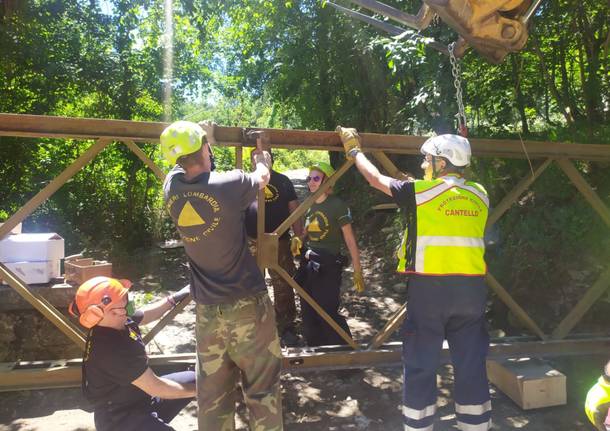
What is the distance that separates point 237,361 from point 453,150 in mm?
1602

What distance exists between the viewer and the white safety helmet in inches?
108

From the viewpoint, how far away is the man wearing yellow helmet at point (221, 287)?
2457mm

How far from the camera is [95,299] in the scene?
235 centimetres

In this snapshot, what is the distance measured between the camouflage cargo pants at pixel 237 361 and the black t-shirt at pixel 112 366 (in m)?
0.32

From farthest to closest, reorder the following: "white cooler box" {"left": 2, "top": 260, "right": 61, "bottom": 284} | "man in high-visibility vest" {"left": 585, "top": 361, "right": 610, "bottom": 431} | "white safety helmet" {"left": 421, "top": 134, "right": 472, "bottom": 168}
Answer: "white cooler box" {"left": 2, "top": 260, "right": 61, "bottom": 284}
"white safety helmet" {"left": 421, "top": 134, "right": 472, "bottom": 168}
"man in high-visibility vest" {"left": 585, "top": 361, "right": 610, "bottom": 431}

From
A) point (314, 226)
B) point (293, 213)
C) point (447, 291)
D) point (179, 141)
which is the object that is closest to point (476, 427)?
point (447, 291)

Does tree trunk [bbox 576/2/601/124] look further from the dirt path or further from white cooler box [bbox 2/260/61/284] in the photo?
white cooler box [bbox 2/260/61/284]

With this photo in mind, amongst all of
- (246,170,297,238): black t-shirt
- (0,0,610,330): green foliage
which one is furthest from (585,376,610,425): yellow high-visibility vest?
(0,0,610,330): green foliage

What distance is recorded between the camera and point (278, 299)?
15.6 feet

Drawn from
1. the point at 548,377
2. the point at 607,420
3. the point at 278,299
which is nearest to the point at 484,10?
the point at 607,420

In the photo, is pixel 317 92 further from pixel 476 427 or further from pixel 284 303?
pixel 476 427

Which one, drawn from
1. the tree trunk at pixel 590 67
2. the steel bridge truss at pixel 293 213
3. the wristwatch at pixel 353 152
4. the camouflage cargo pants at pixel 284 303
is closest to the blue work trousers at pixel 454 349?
the steel bridge truss at pixel 293 213

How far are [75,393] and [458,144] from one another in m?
3.38

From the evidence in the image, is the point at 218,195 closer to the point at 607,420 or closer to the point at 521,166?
the point at 607,420
